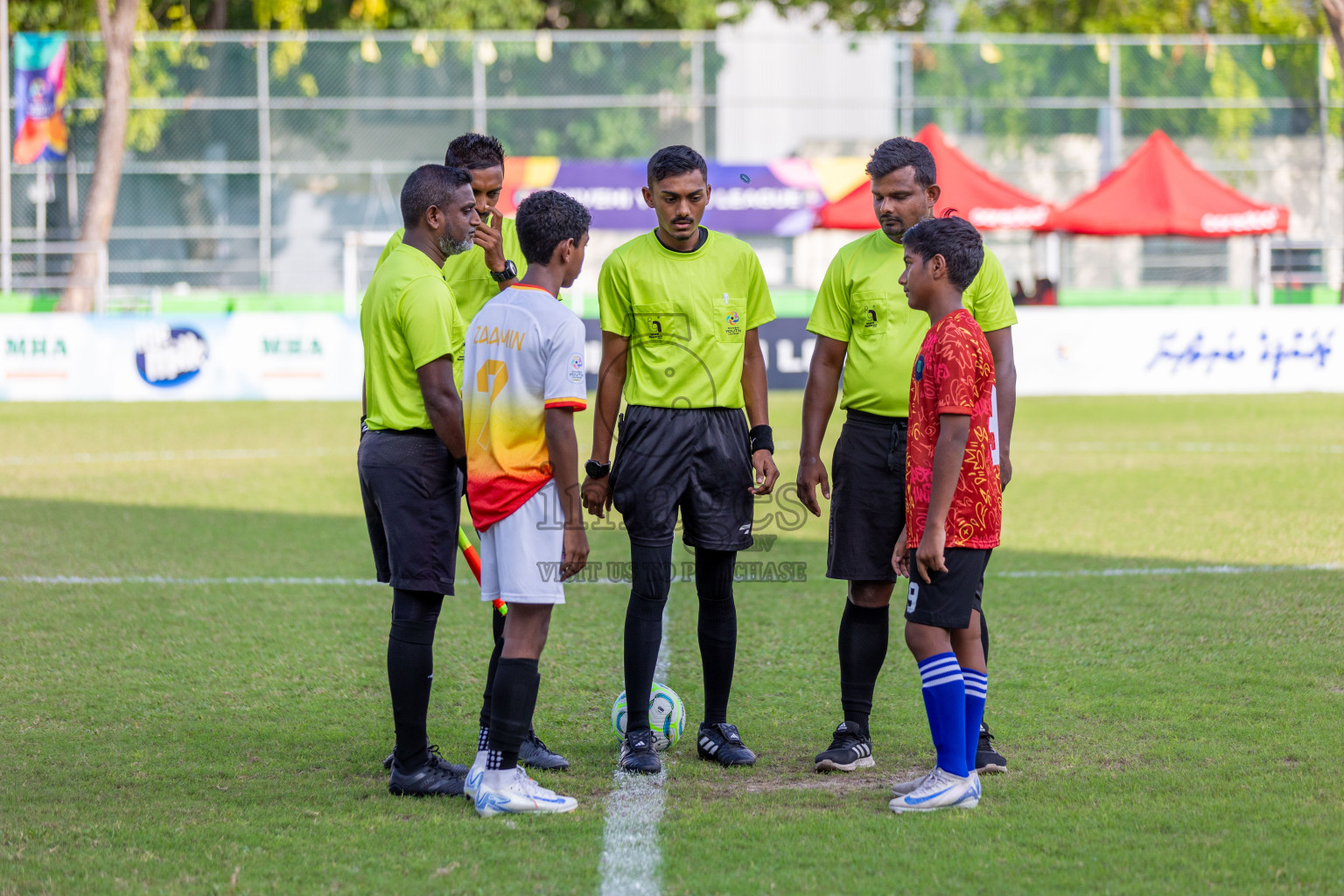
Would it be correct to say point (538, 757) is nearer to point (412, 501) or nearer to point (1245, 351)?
point (412, 501)

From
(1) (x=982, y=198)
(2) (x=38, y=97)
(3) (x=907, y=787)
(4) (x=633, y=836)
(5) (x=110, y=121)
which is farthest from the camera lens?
(2) (x=38, y=97)

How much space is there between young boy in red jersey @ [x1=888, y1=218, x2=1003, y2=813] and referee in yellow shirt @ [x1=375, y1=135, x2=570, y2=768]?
1.32m

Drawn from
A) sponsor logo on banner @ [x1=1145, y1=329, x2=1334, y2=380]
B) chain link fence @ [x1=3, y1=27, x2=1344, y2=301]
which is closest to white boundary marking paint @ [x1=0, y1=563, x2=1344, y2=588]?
sponsor logo on banner @ [x1=1145, y1=329, x2=1334, y2=380]

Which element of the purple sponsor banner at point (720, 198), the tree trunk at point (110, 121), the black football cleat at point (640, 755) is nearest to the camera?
the black football cleat at point (640, 755)

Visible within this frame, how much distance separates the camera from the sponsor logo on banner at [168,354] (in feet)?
60.7

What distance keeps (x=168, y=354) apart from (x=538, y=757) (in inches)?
613

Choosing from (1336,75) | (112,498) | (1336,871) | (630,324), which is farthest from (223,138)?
(1336,871)

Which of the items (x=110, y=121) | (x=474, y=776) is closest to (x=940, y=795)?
(x=474, y=776)

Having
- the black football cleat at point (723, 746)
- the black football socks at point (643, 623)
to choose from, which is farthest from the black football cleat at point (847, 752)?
the black football socks at point (643, 623)

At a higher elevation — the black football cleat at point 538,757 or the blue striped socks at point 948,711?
the blue striped socks at point 948,711

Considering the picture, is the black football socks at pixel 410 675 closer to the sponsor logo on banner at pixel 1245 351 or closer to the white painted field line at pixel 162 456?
the white painted field line at pixel 162 456

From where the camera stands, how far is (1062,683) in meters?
5.54

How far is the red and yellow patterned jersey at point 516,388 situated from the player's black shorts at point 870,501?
3.42ft

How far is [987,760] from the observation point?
4.46 meters
